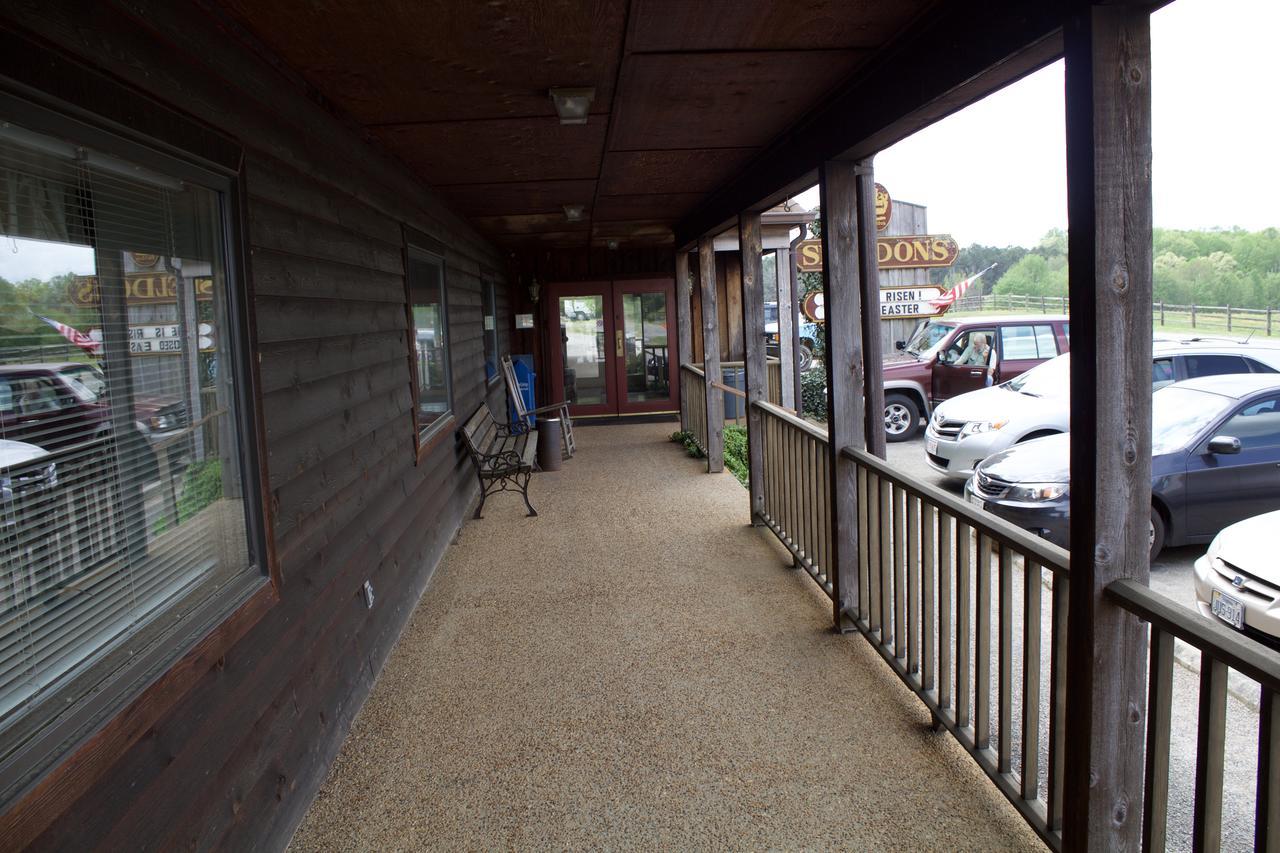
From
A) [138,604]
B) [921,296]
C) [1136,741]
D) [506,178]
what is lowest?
[1136,741]

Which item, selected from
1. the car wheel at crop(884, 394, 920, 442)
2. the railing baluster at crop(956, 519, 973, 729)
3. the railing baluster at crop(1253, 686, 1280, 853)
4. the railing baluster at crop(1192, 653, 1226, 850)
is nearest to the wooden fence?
the car wheel at crop(884, 394, 920, 442)

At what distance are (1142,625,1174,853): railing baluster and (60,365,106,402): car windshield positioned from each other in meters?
2.23

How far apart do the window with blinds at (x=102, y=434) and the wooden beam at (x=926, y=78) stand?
206 centimetres

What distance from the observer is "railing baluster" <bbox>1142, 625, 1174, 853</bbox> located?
1.84m

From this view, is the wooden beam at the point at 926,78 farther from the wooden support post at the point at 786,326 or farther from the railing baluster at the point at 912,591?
the wooden support post at the point at 786,326

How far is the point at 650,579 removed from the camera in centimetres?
489

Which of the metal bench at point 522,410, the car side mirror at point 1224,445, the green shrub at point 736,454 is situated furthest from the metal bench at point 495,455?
the car side mirror at point 1224,445

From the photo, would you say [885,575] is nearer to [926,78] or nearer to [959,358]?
[926,78]

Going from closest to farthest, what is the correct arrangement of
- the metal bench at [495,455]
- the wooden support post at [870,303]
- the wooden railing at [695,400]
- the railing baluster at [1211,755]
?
the railing baluster at [1211,755] → the wooden support post at [870,303] → the metal bench at [495,455] → the wooden railing at [695,400]

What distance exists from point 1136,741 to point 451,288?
17.9 feet

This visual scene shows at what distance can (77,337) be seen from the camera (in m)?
1.61

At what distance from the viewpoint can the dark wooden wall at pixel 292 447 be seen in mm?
1783

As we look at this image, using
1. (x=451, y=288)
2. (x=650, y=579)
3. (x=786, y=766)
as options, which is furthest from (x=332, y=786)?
(x=451, y=288)

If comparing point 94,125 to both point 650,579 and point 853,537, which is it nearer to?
point 853,537
